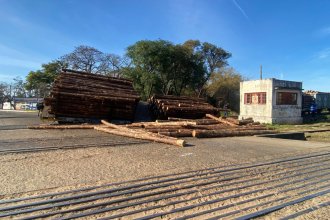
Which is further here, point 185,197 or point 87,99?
point 87,99

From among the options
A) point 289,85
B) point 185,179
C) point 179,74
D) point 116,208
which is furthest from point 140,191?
point 179,74

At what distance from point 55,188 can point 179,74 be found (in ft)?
108

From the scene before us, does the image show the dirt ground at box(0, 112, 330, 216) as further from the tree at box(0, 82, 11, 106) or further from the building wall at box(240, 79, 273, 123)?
the tree at box(0, 82, 11, 106)

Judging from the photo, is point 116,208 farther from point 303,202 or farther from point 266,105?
point 266,105

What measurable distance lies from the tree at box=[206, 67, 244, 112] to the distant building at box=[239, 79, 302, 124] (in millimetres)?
12284

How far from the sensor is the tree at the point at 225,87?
131 feet

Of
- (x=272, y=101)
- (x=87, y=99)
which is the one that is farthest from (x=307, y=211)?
(x=272, y=101)

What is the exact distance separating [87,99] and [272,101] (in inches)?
628

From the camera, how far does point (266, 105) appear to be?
79.4ft

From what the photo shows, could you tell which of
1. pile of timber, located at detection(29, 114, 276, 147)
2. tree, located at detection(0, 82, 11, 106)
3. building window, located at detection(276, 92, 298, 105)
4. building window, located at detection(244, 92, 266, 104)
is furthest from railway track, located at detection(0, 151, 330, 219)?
tree, located at detection(0, 82, 11, 106)

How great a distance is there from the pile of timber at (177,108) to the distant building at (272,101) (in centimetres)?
698

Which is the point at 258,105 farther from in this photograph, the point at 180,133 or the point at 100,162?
the point at 100,162

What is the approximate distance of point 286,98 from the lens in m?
24.9

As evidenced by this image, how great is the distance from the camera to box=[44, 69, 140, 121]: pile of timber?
14.9m
